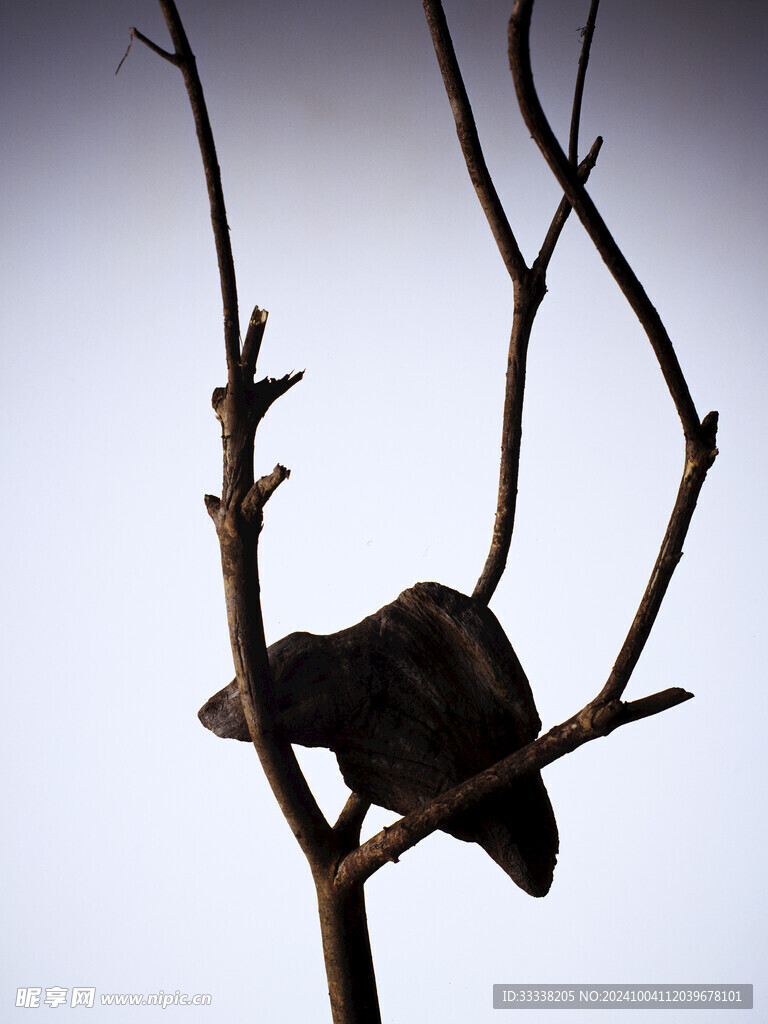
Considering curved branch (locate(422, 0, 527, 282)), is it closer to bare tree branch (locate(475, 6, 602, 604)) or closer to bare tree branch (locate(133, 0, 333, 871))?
bare tree branch (locate(475, 6, 602, 604))

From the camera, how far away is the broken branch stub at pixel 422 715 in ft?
2.08

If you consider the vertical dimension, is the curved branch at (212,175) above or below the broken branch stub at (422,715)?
above

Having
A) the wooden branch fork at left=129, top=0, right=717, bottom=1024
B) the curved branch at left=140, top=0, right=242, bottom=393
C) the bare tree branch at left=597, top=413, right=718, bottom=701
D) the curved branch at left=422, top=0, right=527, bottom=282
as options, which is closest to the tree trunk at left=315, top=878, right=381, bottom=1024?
the wooden branch fork at left=129, top=0, right=717, bottom=1024

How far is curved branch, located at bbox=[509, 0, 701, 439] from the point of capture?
436 millimetres

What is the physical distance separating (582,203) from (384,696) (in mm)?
361

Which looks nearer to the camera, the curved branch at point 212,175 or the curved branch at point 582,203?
the curved branch at point 582,203

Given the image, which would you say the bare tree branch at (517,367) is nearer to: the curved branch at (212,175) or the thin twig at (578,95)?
the thin twig at (578,95)

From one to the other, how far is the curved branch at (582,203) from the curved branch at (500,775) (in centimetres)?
17

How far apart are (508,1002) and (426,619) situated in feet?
2.94

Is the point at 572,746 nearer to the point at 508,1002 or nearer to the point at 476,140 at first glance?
the point at 476,140

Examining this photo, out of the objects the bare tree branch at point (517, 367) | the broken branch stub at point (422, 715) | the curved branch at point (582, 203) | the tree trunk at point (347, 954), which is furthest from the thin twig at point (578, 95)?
the tree trunk at point (347, 954)

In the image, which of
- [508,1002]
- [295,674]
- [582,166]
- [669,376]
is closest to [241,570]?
[295,674]

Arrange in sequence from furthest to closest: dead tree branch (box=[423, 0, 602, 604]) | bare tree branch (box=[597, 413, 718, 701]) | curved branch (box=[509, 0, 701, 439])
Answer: dead tree branch (box=[423, 0, 602, 604])
bare tree branch (box=[597, 413, 718, 701])
curved branch (box=[509, 0, 701, 439])

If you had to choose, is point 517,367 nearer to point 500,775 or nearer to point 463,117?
point 463,117
